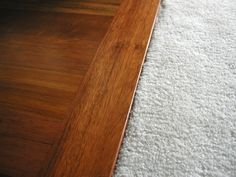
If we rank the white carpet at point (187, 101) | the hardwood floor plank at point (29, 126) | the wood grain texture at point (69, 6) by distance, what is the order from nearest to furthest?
1. the white carpet at point (187, 101)
2. the hardwood floor plank at point (29, 126)
3. the wood grain texture at point (69, 6)

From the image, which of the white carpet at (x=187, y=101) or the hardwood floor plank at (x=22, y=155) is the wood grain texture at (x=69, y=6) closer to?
the white carpet at (x=187, y=101)

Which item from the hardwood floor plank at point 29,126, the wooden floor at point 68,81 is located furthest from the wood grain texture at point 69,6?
the hardwood floor plank at point 29,126

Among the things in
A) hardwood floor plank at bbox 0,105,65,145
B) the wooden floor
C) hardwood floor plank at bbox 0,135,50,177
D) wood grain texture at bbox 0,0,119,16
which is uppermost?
wood grain texture at bbox 0,0,119,16

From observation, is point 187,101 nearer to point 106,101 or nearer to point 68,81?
point 106,101

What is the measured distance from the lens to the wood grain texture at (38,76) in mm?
570

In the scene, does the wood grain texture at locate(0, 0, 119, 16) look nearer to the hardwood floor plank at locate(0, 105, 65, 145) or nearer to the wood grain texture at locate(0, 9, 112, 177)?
the wood grain texture at locate(0, 9, 112, 177)

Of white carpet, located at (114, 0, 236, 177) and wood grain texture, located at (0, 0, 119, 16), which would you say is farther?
wood grain texture, located at (0, 0, 119, 16)

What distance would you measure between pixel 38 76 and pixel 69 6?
0.35m

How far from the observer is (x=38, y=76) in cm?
72

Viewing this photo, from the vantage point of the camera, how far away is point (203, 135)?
51cm

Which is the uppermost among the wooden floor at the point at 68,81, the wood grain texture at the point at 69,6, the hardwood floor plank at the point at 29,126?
the wood grain texture at the point at 69,6

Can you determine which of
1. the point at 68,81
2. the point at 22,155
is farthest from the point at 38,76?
the point at 22,155

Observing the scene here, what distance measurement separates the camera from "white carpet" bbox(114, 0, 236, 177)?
1.57ft

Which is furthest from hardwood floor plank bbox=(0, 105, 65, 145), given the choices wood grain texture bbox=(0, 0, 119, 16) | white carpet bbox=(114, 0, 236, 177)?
wood grain texture bbox=(0, 0, 119, 16)
